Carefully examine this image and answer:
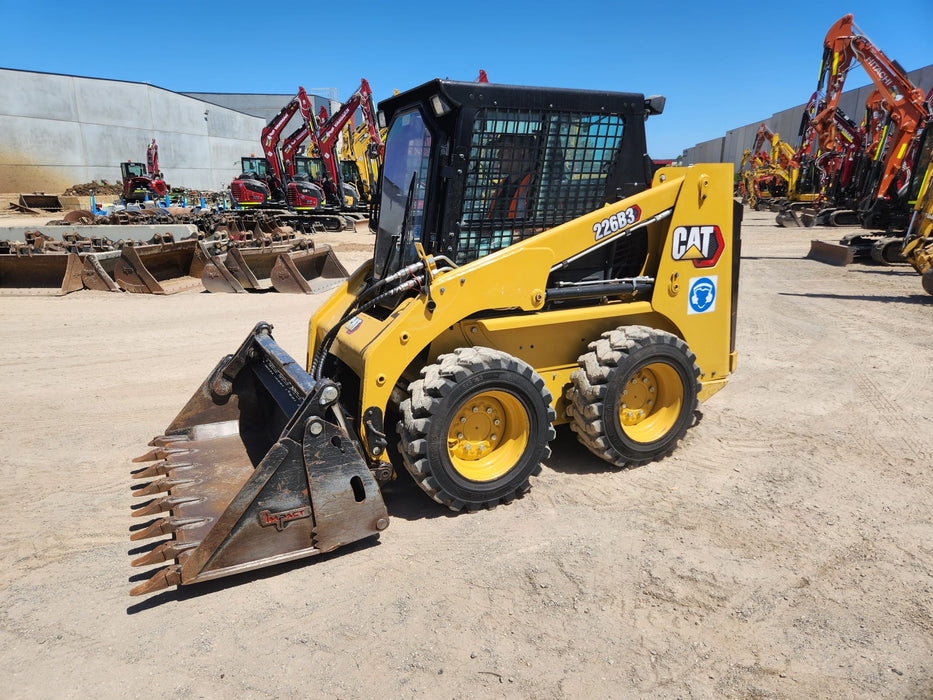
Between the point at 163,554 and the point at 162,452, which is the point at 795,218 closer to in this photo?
the point at 162,452

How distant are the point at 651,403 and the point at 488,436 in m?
1.26

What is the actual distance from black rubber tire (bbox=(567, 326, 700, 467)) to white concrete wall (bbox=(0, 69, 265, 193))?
140 ft

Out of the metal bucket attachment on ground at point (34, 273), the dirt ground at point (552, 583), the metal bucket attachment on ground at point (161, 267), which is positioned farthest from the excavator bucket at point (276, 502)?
the metal bucket attachment on ground at point (34, 273)

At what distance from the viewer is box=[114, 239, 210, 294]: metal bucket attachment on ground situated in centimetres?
969

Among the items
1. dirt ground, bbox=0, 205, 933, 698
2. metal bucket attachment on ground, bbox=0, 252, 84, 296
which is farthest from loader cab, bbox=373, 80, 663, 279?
metal bucket attachment on ground, bbox=0, 252, 84, 296

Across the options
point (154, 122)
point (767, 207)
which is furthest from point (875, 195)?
point (154, 122)

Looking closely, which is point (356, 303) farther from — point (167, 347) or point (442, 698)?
point (167, 347)

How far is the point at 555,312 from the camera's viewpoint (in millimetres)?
3713

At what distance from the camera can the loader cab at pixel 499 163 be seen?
11.5 feet

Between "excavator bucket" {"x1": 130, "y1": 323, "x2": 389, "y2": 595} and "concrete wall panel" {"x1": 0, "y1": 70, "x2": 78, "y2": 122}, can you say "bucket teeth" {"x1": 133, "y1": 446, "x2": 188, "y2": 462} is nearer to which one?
"excavator bucket" {"x1": 130, "y1": 323, "x2": 389, "y2": 595}

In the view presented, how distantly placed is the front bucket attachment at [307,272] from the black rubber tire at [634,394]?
7.20m

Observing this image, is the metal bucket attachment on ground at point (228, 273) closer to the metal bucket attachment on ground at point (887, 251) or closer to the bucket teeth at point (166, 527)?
the bucket teeth at point (166, 527)

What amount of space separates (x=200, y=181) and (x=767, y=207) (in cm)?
3862

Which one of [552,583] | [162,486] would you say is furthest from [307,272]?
[552,583]
